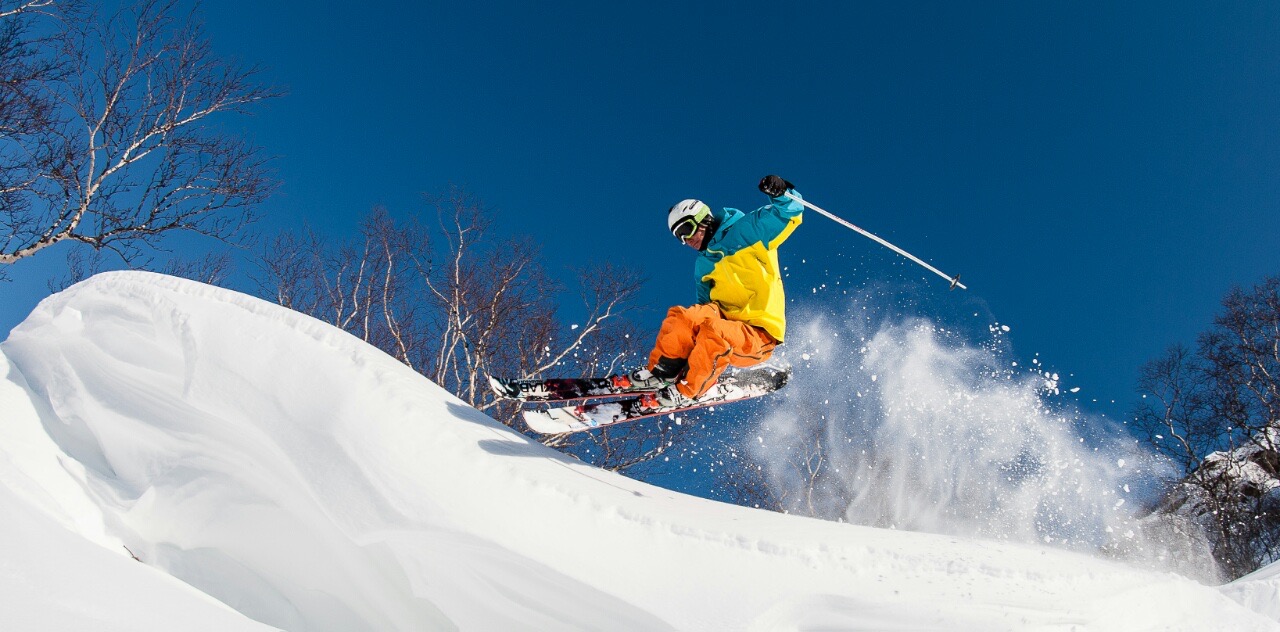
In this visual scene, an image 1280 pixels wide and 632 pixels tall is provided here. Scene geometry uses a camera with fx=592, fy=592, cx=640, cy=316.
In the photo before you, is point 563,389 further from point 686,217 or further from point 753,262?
point 753,262

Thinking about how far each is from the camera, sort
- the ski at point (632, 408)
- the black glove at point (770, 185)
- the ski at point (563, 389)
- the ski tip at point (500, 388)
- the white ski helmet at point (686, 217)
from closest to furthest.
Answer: the black glove at point (770, 185), the white ski helmet at point (686, 217), the ski tip at point (500, 388), the ski at point (563, 389), the ski at point (632, 408)

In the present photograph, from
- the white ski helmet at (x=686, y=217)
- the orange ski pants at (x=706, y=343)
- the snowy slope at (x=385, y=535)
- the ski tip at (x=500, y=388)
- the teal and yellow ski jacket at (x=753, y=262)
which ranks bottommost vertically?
the snowy slope at (x=385, y=535)

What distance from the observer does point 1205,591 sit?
276 cm

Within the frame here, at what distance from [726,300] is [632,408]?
1373 millimetres

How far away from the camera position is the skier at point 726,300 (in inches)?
175

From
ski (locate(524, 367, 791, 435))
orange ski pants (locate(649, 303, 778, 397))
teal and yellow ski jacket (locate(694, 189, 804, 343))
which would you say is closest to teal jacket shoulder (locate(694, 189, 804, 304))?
teal and yellow ski jacket (locate(694, 189, 804, 343))

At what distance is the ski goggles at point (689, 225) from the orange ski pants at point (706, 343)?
60 cm

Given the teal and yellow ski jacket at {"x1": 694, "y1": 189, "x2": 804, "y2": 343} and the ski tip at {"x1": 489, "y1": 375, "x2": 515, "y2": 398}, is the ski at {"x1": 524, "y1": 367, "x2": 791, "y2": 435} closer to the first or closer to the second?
the ski tip at {"x1": 489, "y1": 375, "x2": 515, "y2": 398}

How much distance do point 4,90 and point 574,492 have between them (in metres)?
9.38

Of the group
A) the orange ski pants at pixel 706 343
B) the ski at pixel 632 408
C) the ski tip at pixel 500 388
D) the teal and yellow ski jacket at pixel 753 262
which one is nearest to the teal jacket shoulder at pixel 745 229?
the teal and yellow ski jacket at pixel 753 262

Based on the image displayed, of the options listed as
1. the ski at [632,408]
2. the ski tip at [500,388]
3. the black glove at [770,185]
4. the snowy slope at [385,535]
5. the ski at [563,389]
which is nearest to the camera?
the snowy slope at [385,535]

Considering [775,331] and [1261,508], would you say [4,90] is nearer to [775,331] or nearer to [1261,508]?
[775,331]

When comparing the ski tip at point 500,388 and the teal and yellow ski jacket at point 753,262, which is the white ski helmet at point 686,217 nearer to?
the teal and yellow ski jacket at point 753,262

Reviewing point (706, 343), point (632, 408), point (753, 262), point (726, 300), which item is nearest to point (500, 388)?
point (632, 408)
